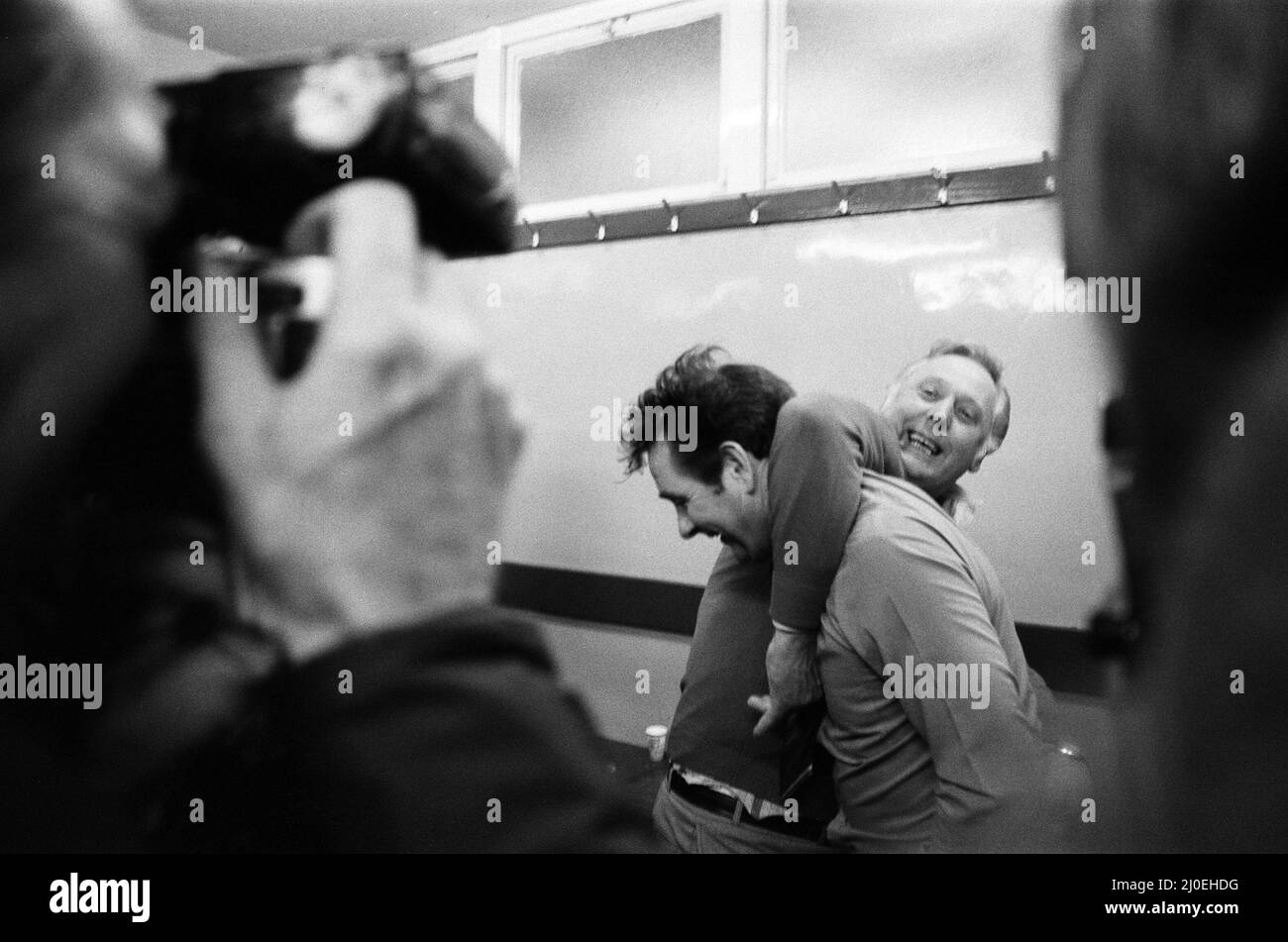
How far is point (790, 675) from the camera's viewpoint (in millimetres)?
1490

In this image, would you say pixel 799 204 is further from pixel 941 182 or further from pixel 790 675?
pixel 790 675

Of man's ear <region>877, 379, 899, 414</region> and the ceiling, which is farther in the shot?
the ceiling

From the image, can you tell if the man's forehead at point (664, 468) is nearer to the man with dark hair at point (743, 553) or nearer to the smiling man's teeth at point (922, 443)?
the man with dark hair at point (743, 553)

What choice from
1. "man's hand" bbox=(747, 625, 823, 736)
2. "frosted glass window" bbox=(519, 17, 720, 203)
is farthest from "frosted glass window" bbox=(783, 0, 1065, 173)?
"man's hand" bbox=(747, 625, 823, 736)

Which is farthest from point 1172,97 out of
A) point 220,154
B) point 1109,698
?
point 220,154

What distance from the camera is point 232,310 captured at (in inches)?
65.7

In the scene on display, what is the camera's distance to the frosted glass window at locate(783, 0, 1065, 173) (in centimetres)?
157

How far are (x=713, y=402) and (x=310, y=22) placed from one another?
1.09 meters

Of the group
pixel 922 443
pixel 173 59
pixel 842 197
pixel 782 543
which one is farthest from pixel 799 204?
pixel 173 59

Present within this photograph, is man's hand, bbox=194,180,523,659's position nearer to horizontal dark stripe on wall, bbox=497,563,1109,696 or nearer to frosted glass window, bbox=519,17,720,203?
horizontal dark stripe on wall, bbox=497,563,1109,696

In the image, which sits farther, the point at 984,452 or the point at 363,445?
the point at 363,445

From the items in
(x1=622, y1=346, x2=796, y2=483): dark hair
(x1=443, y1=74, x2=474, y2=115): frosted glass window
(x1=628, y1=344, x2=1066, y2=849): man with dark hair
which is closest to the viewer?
(x1=628, y1=344, x2=1066, y2=849): man with dark hair

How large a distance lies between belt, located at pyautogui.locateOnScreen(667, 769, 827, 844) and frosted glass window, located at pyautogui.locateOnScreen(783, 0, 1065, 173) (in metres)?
1.17

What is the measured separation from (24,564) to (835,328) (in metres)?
1.65
